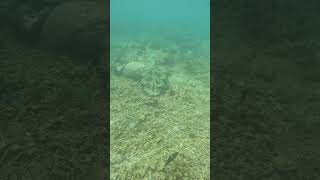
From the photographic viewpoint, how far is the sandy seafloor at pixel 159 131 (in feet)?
14.8

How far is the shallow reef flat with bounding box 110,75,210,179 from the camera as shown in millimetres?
4496

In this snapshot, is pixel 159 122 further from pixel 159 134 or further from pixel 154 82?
pixel 154 82
